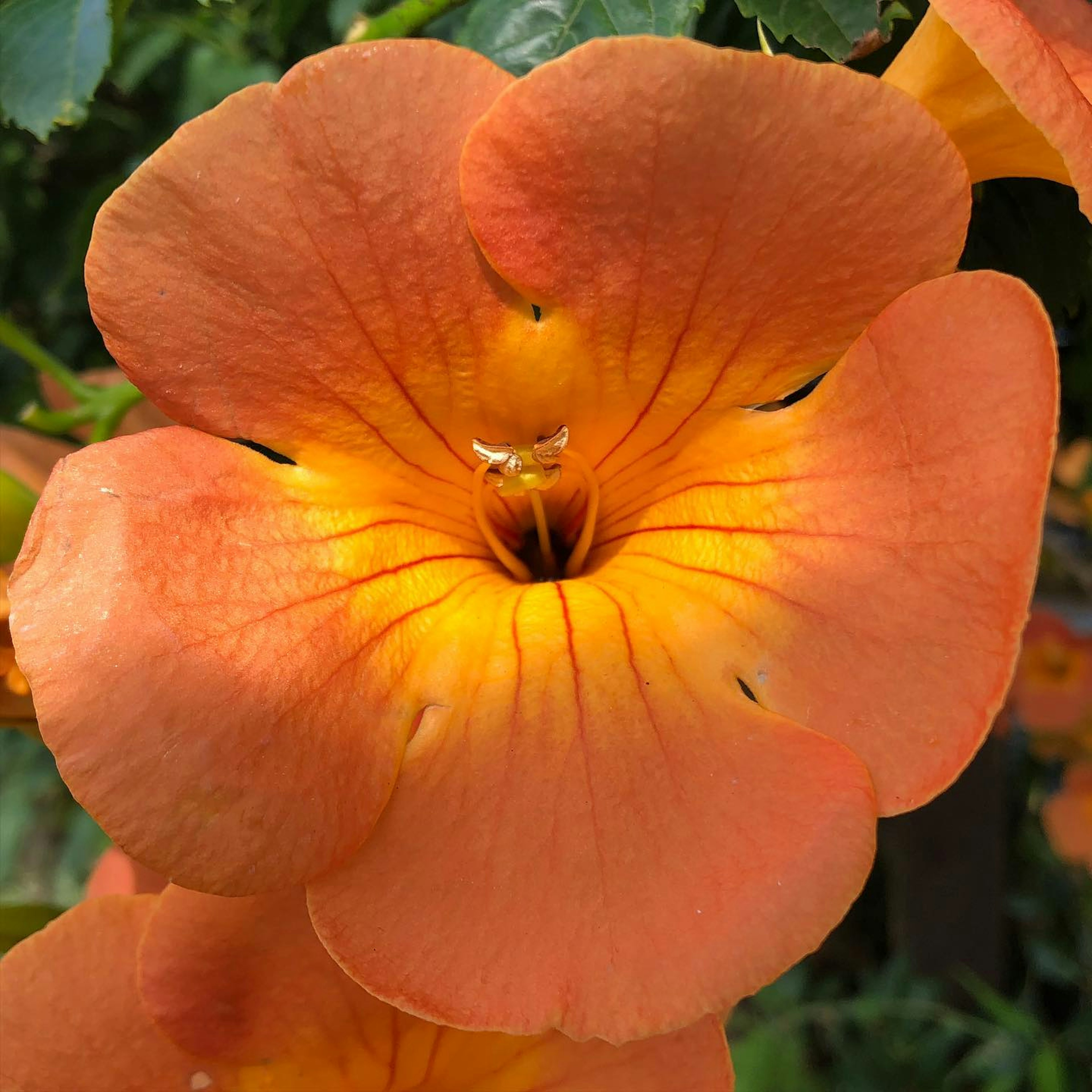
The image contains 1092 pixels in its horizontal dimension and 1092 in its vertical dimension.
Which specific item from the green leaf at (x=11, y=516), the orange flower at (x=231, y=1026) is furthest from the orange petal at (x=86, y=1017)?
the green leaf at (x=11, y=516)

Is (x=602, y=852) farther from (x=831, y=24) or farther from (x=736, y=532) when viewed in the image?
(x=831, y=24)

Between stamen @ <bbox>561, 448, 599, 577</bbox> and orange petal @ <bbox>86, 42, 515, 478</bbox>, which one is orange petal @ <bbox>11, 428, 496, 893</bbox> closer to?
orange petal @ <bbox>86, 42, 515, 478</bbox>

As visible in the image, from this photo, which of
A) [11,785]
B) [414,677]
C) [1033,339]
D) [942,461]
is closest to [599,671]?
[414,677]

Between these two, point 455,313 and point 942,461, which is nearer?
point 942,461

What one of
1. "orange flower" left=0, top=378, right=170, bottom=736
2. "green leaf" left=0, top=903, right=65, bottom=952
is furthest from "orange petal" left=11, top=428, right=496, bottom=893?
"green leaf" left=0, top=903, right=65, bottom=952

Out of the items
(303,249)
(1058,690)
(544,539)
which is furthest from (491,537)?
(1058,690)

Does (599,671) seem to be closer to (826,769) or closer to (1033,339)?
(826,769)

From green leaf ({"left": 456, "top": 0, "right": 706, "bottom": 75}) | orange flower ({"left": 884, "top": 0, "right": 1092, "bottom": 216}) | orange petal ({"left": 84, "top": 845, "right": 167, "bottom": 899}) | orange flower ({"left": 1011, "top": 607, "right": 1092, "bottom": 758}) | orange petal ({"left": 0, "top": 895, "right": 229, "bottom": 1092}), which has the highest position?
green leaf ({"left": 456, "top": 0, "right": 706, "bottom": 75})
